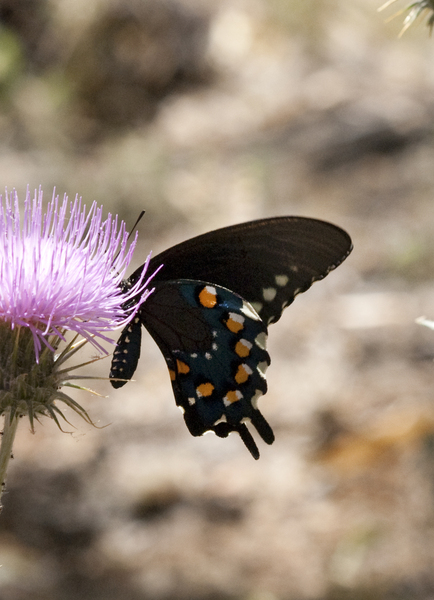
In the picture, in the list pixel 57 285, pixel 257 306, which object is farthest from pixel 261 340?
pixel 57 285

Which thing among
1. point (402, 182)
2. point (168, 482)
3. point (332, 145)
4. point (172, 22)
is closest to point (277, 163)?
point (332, 145)

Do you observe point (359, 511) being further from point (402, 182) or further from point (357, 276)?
point (402, 182)

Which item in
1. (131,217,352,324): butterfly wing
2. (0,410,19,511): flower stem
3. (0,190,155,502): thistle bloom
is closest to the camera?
(0,410,19,511): flower stem

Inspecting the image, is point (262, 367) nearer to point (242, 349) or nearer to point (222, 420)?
point (242, 349)

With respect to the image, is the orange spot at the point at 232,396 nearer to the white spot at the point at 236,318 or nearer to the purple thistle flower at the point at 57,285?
the white spot at the point at 236,318

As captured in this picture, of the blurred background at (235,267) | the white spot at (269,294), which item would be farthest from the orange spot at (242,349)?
the blurred background at (235,267)

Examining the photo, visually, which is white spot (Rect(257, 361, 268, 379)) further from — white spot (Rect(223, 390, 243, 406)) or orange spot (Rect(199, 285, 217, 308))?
orange spot (Rect(199, 285, 217, 308))

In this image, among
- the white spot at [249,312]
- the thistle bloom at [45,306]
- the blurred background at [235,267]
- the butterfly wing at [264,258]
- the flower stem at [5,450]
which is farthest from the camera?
the blurred background at [235,267]

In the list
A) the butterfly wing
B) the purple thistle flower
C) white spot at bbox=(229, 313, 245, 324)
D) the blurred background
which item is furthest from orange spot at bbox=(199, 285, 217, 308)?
the blurred background
